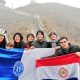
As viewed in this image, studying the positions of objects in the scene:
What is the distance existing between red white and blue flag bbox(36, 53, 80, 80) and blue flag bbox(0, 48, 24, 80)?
561 millimetres

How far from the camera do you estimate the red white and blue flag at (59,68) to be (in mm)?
8461

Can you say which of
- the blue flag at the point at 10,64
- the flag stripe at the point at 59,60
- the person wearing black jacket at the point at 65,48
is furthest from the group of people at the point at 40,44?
the blue flag at the point at 10,64

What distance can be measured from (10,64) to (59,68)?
1417mm

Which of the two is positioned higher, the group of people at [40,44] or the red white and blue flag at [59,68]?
the group of people at [40,44]

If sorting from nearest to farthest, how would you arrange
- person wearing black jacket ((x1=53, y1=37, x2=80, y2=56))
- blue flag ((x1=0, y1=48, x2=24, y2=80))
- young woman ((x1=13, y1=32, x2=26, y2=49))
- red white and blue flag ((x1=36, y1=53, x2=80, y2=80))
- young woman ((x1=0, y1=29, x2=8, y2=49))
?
1. red white and blue flag ((x1=36, y1=53, x2=80, y2=80))
2. person wearing black jacket ((x1=53, y1=37, x2=80, y2=56))
3. blue flag ((x1=0, y1=48, x2=24, y2=80))
4. young woman ((x1=0, y1=29, x2=8, y2=49))
5. young woman ((x1=13, y1=32, x2=26, y2=49))

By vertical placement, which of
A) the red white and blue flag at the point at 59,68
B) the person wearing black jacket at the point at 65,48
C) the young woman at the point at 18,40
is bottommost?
the red white and blue flag at the point at 59,68

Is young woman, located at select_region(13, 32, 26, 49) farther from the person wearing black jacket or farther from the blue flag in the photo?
the person wearing black jacket

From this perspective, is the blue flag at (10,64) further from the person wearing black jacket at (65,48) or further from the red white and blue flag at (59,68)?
the person wearing black jacket at (65,48)

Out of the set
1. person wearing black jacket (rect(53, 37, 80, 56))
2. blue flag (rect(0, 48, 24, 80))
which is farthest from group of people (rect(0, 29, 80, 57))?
blue flag (rect(0, 48, 24, 80))

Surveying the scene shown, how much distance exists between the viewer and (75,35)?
50094mm

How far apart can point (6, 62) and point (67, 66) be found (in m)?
1.78

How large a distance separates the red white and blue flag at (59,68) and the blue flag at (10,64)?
561mm

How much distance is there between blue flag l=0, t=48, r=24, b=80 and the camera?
888cm

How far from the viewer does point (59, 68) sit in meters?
8.64
